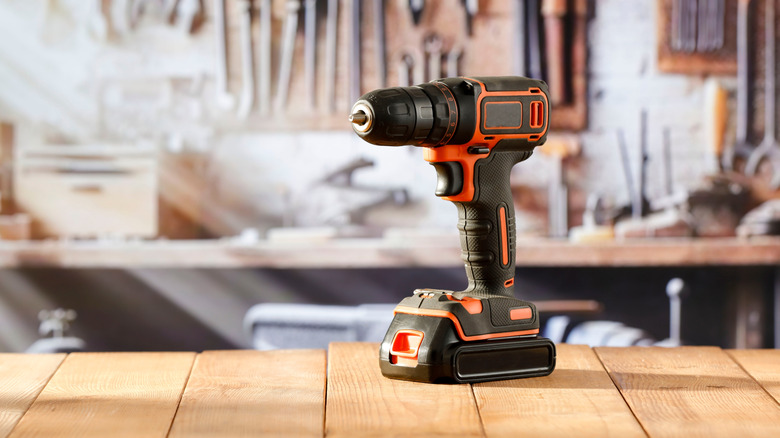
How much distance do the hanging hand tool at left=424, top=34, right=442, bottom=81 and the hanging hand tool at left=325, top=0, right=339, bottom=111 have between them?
24cm

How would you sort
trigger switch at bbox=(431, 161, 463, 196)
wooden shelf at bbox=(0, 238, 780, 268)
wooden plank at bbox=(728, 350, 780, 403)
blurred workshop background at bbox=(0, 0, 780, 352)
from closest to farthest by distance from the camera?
wooden plank at bbox=(728, 350, 780, 403), trigger switch at bbox=(431, 161, 463, 196), wooden shelf at bbox=(0, 238, 780, 268), blurred workshop background at bbox=(0, 0, 780, 352)

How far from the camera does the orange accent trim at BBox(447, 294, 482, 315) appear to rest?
97 cm

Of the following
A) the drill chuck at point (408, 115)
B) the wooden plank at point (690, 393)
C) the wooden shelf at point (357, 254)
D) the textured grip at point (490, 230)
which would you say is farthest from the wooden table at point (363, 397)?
the wooden shelf at point (357, 254)

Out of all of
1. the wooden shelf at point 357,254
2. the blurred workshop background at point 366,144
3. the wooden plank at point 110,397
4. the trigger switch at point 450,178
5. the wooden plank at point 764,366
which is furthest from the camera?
the blurred workshop background at point 366,144

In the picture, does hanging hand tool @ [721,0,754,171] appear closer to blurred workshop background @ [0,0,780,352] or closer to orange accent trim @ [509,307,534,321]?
blurred workshop background @ [0,0,780,352]

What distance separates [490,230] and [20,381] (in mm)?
528

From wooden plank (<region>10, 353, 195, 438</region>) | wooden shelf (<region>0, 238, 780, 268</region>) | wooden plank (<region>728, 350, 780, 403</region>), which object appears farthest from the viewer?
wooden shelf (<region>0, 238, 780, 268</region>)

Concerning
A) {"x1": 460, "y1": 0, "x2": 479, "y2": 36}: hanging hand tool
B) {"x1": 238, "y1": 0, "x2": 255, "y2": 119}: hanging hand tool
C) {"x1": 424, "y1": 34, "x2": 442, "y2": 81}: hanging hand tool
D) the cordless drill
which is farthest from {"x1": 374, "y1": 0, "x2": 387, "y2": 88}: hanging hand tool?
the cordless drill

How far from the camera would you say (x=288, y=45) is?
92.9 inches

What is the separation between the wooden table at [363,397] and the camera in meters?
0.75

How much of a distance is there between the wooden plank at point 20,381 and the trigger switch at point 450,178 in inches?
18.3

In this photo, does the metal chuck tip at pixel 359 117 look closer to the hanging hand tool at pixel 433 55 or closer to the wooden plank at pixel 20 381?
the wooden plank at pixel 20 381

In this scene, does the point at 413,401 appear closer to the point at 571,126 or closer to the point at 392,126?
the point at 392,126

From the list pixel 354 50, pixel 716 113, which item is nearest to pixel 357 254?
pixel 354 50
